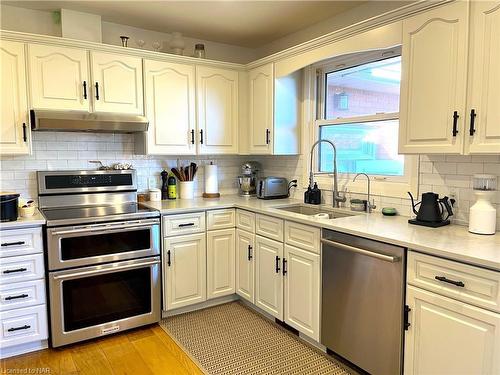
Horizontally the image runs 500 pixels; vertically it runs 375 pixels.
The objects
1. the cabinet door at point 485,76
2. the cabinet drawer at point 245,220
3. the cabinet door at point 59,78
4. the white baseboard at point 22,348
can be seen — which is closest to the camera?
the cabinet door at point 485,76

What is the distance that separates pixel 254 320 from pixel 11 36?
9.06ft

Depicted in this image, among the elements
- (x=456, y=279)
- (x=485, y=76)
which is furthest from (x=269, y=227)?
(x=485, y=76)

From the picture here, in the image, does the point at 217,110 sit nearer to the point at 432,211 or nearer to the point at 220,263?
the point at 220,263

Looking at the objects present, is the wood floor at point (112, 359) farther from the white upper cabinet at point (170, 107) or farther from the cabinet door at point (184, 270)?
the white upper cabinet at point (170, 107)

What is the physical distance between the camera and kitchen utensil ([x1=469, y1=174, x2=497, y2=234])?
1.94 m

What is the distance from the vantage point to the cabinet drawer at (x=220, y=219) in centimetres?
307

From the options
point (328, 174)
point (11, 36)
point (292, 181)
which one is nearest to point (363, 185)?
point (328, 174)

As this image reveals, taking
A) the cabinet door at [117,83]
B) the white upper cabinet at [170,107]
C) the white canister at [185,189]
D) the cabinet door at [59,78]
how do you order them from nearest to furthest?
the cabinet door at [59,78], the cabinet door at [117,83], the white upper cabinet at [170,107], the white canister at [185,189]

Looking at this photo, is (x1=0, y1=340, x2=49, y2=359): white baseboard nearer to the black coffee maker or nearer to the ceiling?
the ceiling

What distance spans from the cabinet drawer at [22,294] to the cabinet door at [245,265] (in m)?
1.50

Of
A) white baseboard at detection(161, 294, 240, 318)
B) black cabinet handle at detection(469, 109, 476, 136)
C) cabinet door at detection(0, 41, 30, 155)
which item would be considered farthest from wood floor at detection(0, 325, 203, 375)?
black cabinet handle at detection(469, 109, 476, 136)

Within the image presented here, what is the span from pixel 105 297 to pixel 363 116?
2.39 m

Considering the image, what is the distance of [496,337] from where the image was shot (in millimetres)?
1525

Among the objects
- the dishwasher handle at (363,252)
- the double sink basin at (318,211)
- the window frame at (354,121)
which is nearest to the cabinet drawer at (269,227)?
the double sink basin at (318,211)
